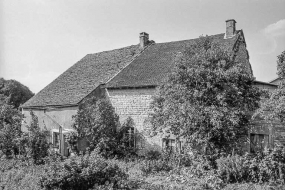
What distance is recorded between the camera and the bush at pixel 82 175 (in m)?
8.34

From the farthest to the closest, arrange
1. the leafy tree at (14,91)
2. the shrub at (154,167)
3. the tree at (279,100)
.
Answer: the leafy tree at (14,91) < the shrub at (154,167) < the tree at (279,100)

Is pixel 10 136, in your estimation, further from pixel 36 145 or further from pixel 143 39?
pixel 143 39

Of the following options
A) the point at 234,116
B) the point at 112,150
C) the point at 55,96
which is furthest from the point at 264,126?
the point at 55,96

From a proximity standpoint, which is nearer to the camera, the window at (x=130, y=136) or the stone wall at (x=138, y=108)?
the stone wall at (x=138, y=108)

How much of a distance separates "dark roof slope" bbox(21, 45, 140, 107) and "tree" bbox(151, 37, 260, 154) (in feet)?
25.8

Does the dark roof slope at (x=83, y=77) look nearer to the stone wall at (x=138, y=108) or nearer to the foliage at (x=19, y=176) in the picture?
the stone wall at (x=138, y=108)

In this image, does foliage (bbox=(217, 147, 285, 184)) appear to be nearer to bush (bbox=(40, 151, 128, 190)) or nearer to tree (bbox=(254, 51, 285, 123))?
tree (bbox=(254, 51, 285, 123))

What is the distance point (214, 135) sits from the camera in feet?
34.3

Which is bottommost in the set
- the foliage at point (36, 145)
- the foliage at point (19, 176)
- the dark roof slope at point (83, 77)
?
the foliage at point (19, 176)

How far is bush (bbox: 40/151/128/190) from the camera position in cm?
834

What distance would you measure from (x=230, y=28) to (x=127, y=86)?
8267 mm

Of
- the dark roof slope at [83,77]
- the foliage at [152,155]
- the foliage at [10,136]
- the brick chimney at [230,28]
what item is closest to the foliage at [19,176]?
the foliage at [10,136]

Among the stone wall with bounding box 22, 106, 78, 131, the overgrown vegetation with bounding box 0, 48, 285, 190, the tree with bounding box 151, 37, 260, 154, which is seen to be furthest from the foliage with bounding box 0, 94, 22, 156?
the tree with bounding box 151, 37, 260, 154

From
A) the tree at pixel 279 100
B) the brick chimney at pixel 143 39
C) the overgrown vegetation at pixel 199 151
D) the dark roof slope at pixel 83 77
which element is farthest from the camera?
the brick chimney at pixel 143 39
